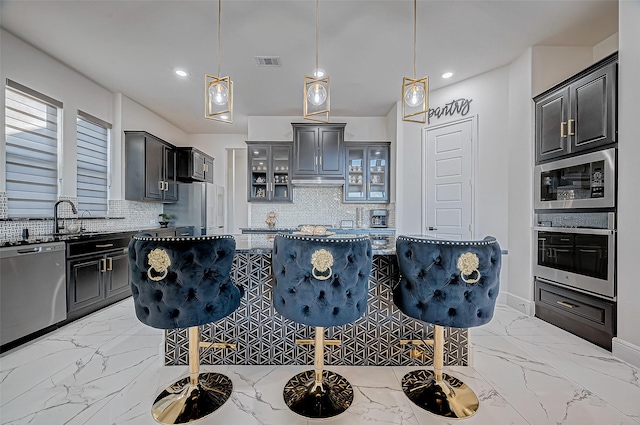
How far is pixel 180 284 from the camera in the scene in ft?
4.54

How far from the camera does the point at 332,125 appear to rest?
4.60 meters

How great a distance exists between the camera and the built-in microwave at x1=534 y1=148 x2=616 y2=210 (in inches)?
86.3

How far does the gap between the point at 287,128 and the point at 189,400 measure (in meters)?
4.42

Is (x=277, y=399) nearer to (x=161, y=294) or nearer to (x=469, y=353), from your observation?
(x=161, y=294)

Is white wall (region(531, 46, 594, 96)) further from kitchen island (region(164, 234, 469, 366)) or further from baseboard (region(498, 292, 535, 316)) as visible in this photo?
kitchen island (region(164, 234, 469, 366))

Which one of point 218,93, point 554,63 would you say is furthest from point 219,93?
point 554,63

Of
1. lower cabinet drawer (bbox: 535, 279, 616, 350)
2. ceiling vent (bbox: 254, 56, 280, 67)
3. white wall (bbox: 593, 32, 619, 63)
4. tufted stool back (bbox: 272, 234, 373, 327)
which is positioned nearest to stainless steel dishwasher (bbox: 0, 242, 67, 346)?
tufted stool back (bbox: 272, 234, 373, 327)

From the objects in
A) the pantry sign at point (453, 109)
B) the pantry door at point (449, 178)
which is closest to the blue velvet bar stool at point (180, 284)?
the pantry door at point (449, 178)

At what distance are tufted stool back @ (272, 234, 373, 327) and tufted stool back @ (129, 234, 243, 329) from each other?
410 mm

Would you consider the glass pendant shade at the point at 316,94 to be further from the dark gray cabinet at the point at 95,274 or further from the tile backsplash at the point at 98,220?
the tile backsplash at the point at 98,220

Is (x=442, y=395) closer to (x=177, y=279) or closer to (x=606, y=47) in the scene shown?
(x=177, y=279)

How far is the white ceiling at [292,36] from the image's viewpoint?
2338mm

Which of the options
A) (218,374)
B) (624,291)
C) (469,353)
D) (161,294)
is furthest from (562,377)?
(161,294)

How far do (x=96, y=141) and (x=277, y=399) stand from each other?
438cm
